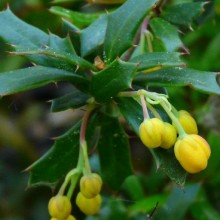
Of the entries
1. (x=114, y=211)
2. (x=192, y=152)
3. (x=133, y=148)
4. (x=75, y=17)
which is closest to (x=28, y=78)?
(x=192, y=152)

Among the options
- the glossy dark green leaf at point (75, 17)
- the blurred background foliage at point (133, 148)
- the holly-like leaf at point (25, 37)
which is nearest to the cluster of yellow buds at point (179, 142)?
the blurred background foliage at point (133, 148)

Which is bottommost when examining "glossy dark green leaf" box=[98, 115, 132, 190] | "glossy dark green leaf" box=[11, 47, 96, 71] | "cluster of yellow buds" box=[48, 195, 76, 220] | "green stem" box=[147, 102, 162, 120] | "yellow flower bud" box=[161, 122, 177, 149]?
"glossy dark green leaf" box=[98, 115, 132, 190]

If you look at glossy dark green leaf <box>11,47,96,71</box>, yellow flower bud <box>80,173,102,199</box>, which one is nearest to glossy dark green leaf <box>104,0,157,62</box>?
glossy dark green leaf <box>11,47,96,71</box>

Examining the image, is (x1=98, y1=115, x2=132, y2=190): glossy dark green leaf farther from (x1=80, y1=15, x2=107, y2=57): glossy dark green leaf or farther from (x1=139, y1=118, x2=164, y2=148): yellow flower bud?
(x1=139, y1=118, x2=164, y2=148): yellow flower bud

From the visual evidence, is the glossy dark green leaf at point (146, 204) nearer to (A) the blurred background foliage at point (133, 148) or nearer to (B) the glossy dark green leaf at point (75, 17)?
(A) the blurred background foliage at point (133, 148)

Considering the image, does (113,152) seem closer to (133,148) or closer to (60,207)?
(60,207)

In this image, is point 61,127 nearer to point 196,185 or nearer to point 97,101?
point 196,185
